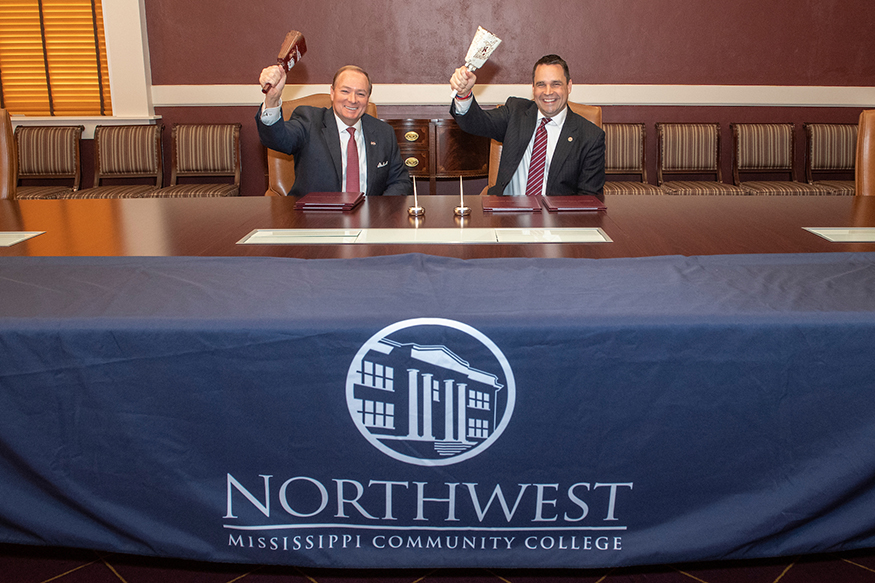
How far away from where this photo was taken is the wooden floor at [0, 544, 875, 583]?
135 cm

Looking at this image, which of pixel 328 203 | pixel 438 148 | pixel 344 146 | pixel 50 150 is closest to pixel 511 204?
pixel 328 203

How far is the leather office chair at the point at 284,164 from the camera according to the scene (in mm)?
2961

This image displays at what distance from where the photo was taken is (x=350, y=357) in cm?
104

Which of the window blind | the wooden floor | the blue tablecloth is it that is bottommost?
the wooden floor

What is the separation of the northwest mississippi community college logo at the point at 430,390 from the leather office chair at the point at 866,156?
237 cm

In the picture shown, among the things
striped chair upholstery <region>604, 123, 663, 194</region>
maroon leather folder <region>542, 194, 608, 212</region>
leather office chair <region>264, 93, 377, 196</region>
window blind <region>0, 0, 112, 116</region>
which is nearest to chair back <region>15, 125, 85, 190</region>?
window blind <region>0, 0, 112, 116</region>

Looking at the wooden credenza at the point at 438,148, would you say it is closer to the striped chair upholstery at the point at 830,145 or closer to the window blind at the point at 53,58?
the window blind at the point at 53,58

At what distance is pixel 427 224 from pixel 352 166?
117cm

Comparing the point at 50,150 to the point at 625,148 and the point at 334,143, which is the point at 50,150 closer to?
the point at 334,143

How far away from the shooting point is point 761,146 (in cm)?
505

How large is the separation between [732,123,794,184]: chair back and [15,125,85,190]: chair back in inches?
211

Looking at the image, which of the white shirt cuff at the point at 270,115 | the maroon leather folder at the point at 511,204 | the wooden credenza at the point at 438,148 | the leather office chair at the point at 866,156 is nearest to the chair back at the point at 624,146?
the wooden credenza at the point at 438,148

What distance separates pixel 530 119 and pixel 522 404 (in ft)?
7.23

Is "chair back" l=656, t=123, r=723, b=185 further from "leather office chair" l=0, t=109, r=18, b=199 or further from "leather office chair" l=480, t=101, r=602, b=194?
"leather office chair" l=0, t=109, r=18, b=199
